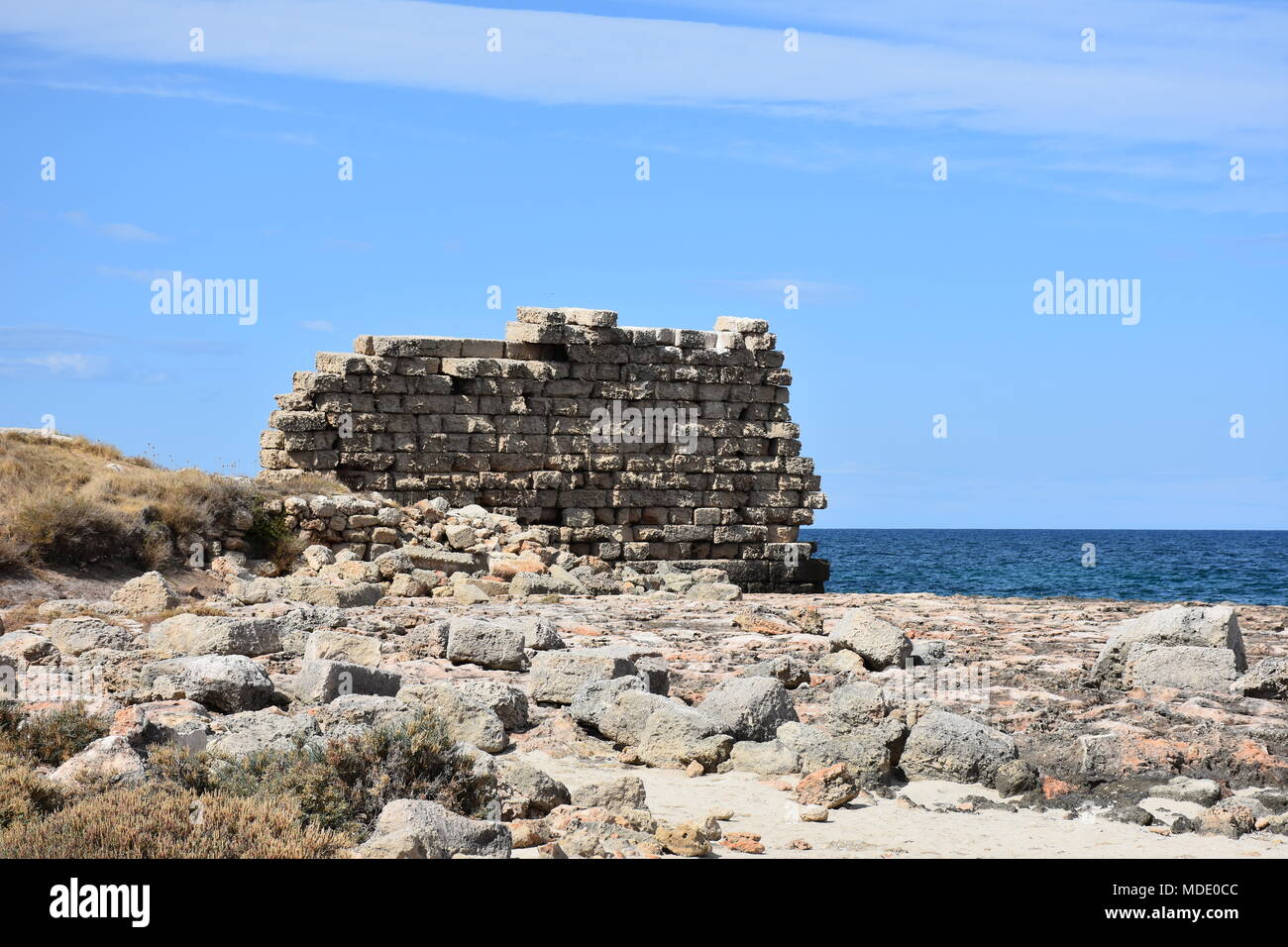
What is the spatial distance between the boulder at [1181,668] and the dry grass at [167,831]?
6008mm

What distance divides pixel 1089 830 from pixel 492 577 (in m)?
10.0

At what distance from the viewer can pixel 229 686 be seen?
25.0ft

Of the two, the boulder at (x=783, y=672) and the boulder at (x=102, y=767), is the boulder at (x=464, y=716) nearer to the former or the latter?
the boulder at (x=102, y=767)

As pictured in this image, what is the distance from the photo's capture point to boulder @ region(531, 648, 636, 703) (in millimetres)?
8367

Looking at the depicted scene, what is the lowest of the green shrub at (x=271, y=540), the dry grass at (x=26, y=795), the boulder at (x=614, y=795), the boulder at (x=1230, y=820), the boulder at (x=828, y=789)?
the boulder at (x=1230, y=820)

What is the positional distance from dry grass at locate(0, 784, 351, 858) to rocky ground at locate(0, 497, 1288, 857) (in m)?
0.32

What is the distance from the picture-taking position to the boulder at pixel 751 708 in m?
7.54

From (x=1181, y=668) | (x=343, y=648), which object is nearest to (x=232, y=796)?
(x=343, y=648)

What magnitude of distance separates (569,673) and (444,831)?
3.31 metres

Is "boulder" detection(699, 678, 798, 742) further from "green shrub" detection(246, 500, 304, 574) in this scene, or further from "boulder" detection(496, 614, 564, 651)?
"green shrub" detection(246, 500, 304, 574)

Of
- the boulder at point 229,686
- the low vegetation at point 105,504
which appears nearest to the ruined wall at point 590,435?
the low vegetation at point 105,504

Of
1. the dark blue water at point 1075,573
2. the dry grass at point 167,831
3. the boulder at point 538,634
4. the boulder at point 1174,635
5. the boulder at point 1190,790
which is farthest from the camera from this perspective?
the dark blue water at point 1075,573

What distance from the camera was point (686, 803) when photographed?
644 centimetres
